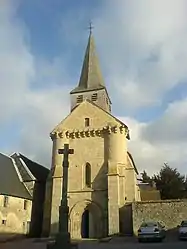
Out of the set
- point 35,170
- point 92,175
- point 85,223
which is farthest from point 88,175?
point 35,170

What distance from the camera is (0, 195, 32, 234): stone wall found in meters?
30.9

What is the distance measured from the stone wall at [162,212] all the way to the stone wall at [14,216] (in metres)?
11.9

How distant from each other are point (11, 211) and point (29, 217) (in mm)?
3372

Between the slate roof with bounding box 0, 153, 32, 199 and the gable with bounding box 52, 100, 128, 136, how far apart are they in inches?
267

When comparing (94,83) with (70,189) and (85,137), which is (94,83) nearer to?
(85,137)

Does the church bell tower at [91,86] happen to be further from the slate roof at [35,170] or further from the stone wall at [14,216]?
the stone wall at [14,216]

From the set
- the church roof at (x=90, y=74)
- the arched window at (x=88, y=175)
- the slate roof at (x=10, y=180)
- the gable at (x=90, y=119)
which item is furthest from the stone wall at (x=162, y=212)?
the church roof at (x=90, y=74)

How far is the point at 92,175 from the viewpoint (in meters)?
33.7

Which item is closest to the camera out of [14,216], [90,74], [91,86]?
[14,216]

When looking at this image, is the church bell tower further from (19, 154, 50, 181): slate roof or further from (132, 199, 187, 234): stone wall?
(132, 199, 187, 234): stone wall

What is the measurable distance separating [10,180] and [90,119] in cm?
1091

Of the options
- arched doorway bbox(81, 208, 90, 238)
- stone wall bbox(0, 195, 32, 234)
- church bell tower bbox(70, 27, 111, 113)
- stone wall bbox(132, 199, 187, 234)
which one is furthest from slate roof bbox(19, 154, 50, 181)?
stone wall bbox(132, 199, 187, 234)

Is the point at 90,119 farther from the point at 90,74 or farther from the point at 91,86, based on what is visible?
the point at 90,74

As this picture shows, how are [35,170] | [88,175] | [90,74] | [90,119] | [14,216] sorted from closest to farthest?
[14,216] < [88,175] < [90,119] < [35,170] < [90,74]
